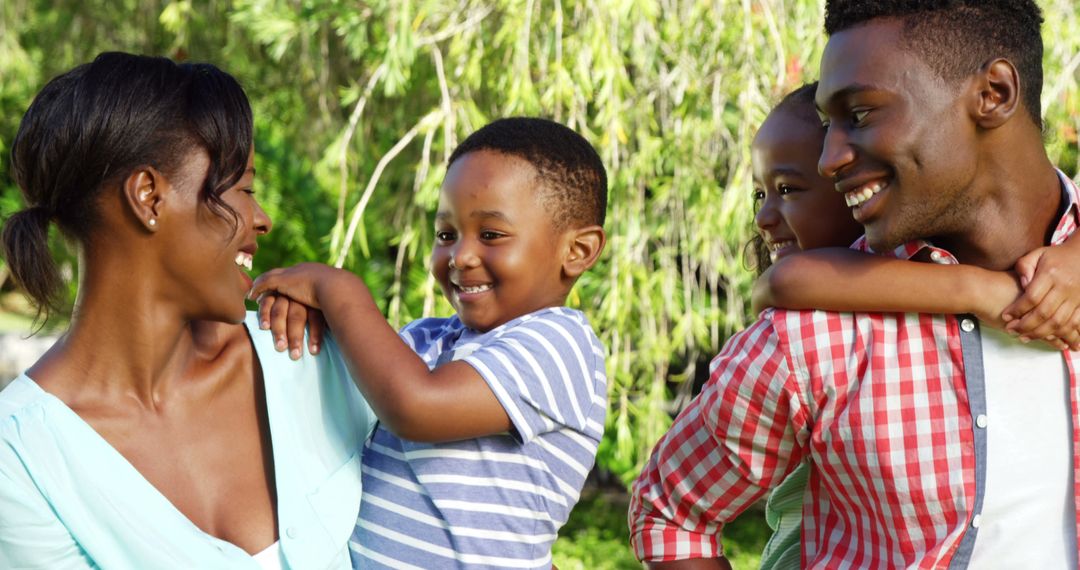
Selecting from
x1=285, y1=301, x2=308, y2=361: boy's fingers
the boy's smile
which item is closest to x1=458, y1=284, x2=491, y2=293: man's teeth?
the boy's smile

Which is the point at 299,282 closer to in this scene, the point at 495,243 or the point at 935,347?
the point at 495,243

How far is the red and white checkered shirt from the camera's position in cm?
172

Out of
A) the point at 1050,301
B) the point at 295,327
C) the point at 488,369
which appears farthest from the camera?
the point at 295,327

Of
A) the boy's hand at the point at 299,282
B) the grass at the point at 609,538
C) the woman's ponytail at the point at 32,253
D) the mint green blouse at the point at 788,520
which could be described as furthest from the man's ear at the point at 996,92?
the grass at the point at 609,538

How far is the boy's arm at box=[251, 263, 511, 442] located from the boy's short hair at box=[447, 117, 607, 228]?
409mm

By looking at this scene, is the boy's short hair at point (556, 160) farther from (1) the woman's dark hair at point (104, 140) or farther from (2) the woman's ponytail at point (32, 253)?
(2) the woman's ponytail at point (32, 253)

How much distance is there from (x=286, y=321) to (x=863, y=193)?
926mm

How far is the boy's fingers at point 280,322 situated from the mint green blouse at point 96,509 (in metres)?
0.14

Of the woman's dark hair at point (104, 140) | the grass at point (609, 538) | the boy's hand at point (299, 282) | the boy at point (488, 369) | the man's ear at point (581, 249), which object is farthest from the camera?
the grass at point (609, 538)

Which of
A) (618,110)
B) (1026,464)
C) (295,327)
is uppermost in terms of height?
(618,110)

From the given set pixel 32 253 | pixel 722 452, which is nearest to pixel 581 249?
pixel 722 452

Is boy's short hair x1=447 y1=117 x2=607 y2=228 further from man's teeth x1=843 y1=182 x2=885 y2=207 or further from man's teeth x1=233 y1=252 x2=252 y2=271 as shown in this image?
man's teeth x1=843 y1=182 x2=885 y2=207

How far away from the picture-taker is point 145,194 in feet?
5.91

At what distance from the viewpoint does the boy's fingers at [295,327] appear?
2.01 meters
